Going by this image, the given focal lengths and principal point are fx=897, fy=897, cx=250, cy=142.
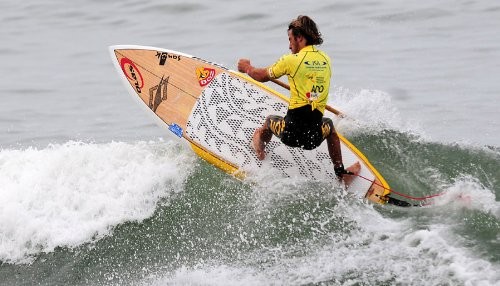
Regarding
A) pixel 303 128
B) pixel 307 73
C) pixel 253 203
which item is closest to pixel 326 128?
pixel 303 128

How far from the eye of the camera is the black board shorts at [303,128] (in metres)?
8.59

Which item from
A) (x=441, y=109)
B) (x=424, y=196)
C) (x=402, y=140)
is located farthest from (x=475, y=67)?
(x=424, y=196)

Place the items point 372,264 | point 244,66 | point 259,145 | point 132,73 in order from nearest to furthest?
point 372,264 → point 244,66 → point 259,145 → point 132,73

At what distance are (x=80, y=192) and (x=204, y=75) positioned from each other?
188 centimetres

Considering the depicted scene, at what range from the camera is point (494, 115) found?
13.5m

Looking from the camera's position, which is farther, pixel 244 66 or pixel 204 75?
pixel 204 75

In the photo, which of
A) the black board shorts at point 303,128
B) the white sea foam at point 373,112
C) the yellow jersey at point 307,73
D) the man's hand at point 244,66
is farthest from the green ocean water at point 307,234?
the man's hand at point 244,66

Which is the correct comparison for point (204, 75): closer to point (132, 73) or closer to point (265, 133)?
point (132, 73)

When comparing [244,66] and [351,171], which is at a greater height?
[244,66]

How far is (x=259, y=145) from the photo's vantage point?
9273 millimetres

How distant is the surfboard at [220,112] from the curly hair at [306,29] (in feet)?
4.16

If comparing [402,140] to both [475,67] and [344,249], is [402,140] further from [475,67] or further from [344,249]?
[475,67]

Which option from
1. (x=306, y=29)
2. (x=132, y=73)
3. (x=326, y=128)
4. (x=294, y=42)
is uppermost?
(x=306, y=29)

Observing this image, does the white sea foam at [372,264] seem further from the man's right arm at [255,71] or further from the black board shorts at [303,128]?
the man's right arm at [255,71]
